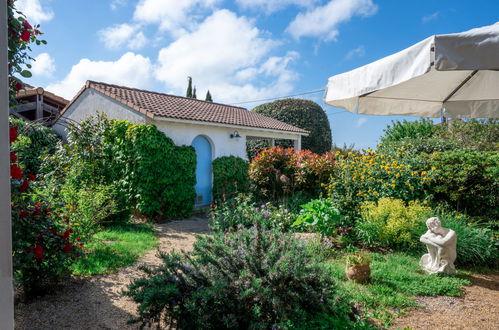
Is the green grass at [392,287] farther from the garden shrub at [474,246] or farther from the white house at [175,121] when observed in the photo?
the white house at [175,121]

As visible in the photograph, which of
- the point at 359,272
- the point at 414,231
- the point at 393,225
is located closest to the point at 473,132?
the point at 414,231

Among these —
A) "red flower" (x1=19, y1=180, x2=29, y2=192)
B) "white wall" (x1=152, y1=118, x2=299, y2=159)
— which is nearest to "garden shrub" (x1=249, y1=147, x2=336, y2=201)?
"white wall" (x1=152, y1=118, x2=299, y2=159)

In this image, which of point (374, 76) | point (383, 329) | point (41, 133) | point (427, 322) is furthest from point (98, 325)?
point (41, 133)

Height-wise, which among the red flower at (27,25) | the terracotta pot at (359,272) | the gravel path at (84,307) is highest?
the red flower at (27,25)

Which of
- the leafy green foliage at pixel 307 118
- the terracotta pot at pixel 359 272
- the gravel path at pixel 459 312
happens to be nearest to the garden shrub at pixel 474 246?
the gravel path at pixel 459 312

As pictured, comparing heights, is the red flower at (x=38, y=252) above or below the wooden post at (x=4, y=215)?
below

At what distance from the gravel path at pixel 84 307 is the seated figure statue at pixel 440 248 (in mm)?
4264

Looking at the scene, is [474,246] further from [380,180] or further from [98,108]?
[98,108]

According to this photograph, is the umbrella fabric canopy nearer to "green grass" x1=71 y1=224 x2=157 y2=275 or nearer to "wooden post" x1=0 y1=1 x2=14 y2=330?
"wooden post" x1=0 y1=1 x2=14 y2=330

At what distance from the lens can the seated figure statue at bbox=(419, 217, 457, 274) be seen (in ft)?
15.6

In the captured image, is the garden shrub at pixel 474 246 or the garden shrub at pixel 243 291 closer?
the garden shrub at pixel 243 291

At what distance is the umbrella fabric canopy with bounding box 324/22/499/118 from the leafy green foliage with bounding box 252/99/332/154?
14.4 m

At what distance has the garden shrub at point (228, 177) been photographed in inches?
452

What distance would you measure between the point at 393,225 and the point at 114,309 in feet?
15.5
